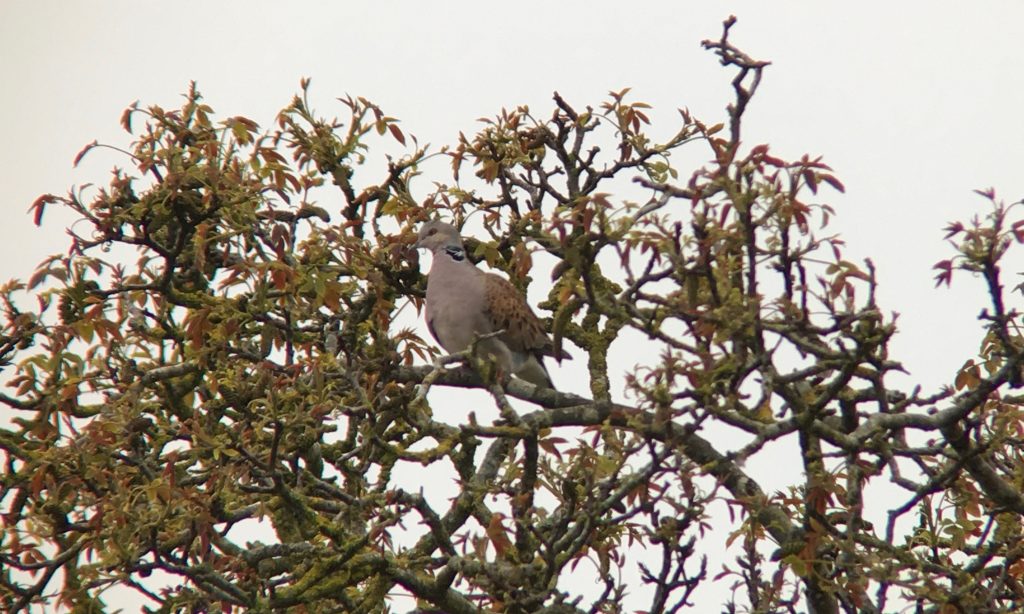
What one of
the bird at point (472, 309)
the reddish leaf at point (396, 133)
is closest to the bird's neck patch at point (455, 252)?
the bird at point (472, 309)

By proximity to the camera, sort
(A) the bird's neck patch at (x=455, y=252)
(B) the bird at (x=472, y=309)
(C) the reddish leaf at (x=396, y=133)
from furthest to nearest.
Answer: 1. (A) the bird's neck patch at (x=455, y=252)
2. (B) the bird at (x=472, y=309)
3. (C) the reddish leaf at (x=396, y=133)

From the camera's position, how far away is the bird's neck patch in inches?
347

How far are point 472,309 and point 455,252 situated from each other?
414 millimetres

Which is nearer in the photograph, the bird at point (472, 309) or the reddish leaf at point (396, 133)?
the reddish leaf at point (396, 133)

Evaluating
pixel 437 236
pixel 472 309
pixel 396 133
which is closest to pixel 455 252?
pixel 437 236

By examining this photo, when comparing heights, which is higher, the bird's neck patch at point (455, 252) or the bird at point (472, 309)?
the bird's neck patch at point (455, 252)

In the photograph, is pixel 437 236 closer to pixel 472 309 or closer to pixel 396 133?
pixel 472 309

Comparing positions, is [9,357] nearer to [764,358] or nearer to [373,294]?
[373,294]

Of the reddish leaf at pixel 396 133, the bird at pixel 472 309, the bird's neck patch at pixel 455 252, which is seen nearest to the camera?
the reddish leaf at pixel 396 133

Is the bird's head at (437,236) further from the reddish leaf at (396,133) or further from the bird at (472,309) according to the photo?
the reddish leaf at (396,133)

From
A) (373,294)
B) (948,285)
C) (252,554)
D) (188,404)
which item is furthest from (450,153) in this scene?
(948,285)

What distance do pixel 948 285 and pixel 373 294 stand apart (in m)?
3.32

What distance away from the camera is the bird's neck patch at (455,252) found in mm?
8812

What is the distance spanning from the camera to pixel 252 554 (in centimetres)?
631
